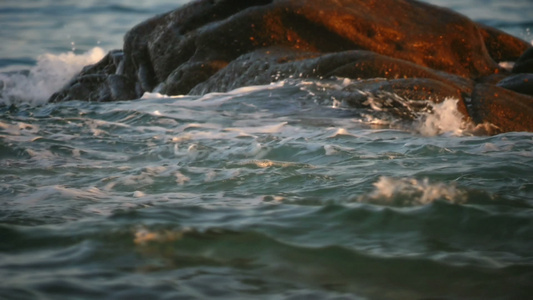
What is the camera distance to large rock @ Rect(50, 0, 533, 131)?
9016 mm

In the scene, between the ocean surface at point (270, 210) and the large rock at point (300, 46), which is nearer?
the ocean surface at point (270, 210)

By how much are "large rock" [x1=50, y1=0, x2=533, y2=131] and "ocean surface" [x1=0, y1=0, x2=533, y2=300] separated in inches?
58.6

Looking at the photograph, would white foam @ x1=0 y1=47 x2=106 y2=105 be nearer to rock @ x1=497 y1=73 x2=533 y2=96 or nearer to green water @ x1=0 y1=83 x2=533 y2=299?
green water @ x1=0 y1=83 x2=533 y2=299

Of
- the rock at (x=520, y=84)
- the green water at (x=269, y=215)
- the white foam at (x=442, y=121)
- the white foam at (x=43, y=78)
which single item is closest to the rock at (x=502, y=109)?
the white foam at (x=442, y=121)

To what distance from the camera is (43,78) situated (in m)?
16.2

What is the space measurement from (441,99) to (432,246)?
15.2ft

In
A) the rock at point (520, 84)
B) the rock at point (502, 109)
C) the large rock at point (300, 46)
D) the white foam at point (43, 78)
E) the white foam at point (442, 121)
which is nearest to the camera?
the white foam at point (442, 121)

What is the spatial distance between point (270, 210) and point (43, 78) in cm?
1354

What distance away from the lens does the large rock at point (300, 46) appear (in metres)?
9.02

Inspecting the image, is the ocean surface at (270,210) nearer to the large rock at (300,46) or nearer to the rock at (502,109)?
the rock at (502,109)

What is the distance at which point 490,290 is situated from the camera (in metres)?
2.80

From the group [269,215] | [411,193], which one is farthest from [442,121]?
[269,215]

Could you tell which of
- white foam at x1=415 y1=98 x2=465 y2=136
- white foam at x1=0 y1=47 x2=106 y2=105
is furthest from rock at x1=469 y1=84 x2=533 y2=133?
white foam at x1=0 y1=47 x2=106 y2=105

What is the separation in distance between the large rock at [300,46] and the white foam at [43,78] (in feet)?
12.6
